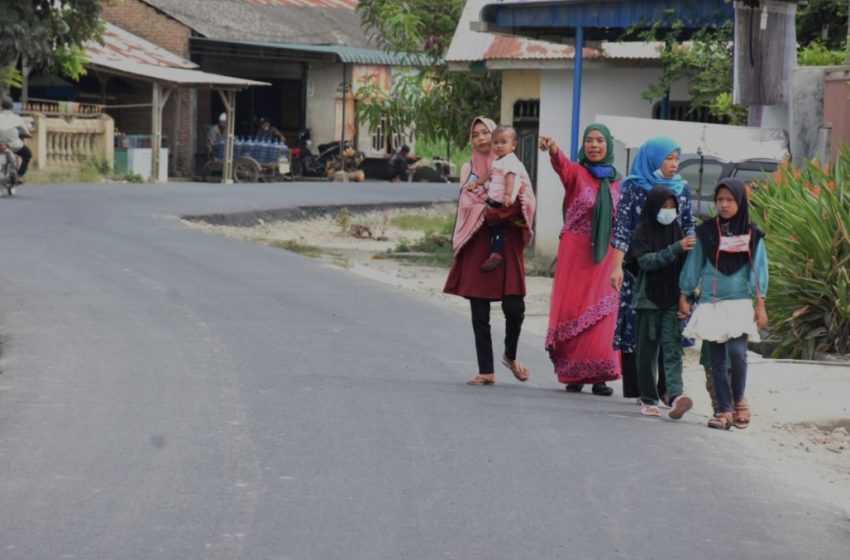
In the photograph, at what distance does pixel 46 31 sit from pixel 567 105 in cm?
1057

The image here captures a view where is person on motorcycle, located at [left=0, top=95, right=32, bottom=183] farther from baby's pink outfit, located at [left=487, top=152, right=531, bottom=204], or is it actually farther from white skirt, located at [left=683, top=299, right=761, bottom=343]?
white skirt, located at [left=683, top=299, right=761, bottom=343]

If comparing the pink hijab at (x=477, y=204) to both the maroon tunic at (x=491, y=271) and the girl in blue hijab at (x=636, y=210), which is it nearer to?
the maroon tunic at (x=491, y=271)

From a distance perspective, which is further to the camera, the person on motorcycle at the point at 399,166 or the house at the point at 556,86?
the person on motorcycle at the point at 399,166

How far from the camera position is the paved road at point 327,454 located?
5.84m

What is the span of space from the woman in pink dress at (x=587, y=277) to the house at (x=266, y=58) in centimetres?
2953

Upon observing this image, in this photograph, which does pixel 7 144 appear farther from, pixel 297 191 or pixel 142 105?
pixel 142 105

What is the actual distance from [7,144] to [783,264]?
15722 millimetres

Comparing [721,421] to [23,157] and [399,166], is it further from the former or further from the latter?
[399,166]

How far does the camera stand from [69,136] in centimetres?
3306

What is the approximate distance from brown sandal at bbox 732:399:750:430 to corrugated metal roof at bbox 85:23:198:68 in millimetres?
28617

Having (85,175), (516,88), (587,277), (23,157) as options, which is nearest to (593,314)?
(587,277)

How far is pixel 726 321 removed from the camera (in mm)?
8461

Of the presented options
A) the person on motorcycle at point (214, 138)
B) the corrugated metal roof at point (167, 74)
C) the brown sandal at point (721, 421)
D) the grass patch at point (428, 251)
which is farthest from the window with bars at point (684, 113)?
the person on motorcycle at point (214, 138)

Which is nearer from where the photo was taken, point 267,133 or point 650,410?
point 650,410
